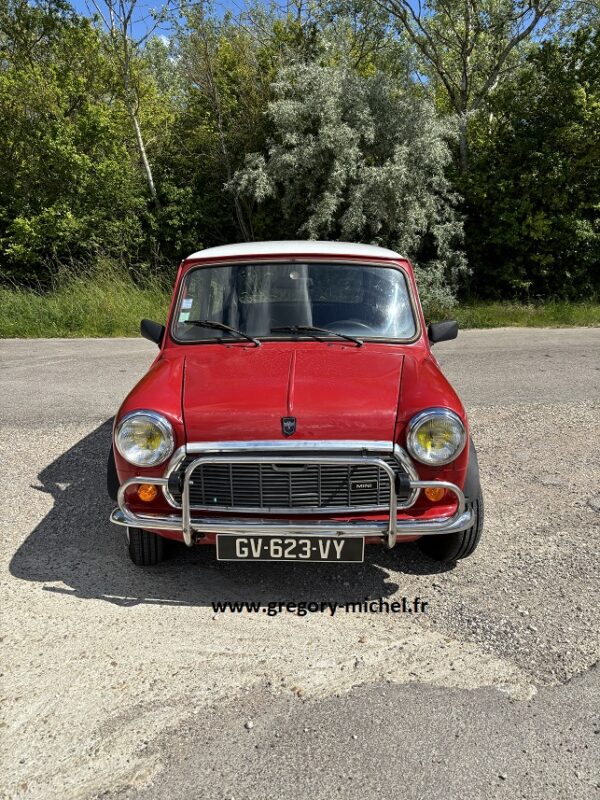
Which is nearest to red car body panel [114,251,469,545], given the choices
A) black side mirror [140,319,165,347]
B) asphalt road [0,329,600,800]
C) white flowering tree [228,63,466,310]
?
asphalt road [0,329,600,800]

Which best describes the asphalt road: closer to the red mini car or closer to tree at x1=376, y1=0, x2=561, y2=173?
the red mini car

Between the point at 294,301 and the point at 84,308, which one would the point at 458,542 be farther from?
the point at 84,308

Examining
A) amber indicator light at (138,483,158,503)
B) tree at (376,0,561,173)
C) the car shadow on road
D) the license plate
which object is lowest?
the car shadow on road

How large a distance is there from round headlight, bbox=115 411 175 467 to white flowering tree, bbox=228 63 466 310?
9424mm

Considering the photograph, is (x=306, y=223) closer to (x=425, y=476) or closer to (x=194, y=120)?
(x=194, y=120)

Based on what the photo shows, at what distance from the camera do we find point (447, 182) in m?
12.8

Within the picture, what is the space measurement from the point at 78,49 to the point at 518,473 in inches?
542

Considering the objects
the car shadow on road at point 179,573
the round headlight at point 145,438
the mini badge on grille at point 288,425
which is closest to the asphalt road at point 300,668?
the car shadow on road at point 179,573

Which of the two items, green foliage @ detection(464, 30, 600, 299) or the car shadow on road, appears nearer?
the car shadow on road

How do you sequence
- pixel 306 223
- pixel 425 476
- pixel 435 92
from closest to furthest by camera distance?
pixel 425 476, pixel 306 223, pixel 435 92

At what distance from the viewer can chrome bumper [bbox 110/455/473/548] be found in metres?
2.98

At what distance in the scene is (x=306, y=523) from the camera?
3.04 meters

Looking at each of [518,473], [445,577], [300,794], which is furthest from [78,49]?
[300,794]

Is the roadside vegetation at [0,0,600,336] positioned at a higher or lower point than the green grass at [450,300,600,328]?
higher
